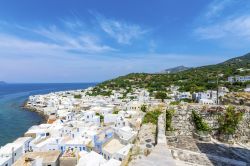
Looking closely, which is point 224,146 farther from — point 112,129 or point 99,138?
point 112,129

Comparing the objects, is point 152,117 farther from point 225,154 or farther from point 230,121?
point 230,121

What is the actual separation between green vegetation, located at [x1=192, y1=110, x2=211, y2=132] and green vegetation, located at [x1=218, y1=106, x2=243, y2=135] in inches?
21.2

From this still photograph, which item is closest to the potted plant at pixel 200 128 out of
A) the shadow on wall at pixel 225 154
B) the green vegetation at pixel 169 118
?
the shadow on wall at pixel 225 154

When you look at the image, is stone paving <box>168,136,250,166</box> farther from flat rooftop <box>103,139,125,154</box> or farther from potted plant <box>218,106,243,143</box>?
flat rooftop <box>103,139,125,154</box>

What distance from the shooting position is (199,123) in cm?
858

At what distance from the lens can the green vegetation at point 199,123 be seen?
8.49 metres

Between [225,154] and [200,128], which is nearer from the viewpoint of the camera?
[225,154]

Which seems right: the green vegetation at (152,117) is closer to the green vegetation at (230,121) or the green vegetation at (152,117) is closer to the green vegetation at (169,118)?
the green vegetation at (169,118)

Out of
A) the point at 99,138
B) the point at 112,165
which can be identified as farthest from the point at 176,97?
the point at 112,165

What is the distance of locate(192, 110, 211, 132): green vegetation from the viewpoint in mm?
8492

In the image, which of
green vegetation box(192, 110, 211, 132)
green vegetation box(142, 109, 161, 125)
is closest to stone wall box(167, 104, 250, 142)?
green vegetation box(192, 110, 211, 132)

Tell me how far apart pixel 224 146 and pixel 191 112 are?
181cm

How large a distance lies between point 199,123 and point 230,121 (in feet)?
3.90

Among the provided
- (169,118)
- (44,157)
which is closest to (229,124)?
(169,118)
